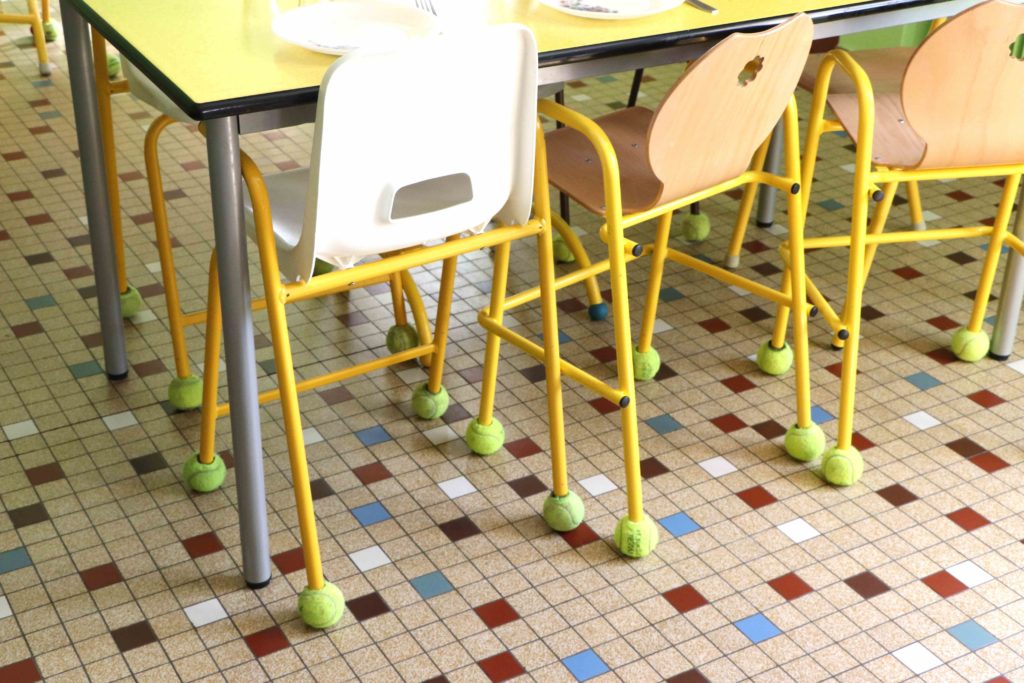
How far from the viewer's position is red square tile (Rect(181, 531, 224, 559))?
2.46 meters

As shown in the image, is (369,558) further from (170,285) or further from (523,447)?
(170,285)

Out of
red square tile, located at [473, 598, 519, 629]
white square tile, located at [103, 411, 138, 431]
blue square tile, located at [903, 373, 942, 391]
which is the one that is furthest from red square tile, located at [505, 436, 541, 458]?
blue square tile, located at [903, 373, 942, 391]

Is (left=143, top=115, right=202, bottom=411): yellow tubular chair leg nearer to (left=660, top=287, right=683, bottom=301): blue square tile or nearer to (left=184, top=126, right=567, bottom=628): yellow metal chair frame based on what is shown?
(left=184, top=126, right=567, bottom=628): yellow metal chair frame

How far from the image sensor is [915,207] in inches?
145

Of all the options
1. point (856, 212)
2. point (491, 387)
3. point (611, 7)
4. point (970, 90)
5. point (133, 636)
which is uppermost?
point (611, 7)

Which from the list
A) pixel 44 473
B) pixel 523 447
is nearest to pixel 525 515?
pixel 523 447

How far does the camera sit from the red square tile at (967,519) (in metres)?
2.57

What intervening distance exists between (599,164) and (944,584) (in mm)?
1044

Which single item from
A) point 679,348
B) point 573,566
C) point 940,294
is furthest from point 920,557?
point 940,294

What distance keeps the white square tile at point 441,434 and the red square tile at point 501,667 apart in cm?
67

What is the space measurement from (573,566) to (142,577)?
2.61 feet

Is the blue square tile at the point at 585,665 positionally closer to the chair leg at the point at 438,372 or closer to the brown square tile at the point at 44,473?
the chair leg at the point at 438,372

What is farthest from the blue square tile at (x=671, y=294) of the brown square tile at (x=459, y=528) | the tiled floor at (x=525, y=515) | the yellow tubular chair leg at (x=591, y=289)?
the brown square tile at (x=459, y=528)

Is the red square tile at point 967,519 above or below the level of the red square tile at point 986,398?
below
